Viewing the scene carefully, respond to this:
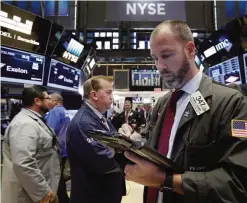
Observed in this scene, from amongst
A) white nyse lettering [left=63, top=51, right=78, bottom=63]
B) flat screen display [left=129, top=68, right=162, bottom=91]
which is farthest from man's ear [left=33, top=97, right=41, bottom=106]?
flat screen display [left=129, top=68, right=162, bottom=91]

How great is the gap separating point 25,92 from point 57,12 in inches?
312

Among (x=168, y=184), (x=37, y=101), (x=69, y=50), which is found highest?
(x=69, y=50)

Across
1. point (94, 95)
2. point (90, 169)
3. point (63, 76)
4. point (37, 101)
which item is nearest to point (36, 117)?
point (37, 101)

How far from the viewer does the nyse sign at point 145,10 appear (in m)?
4.00

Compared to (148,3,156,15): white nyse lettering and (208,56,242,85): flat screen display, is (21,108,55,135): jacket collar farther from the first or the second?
(208,56,242,85): flat screen display

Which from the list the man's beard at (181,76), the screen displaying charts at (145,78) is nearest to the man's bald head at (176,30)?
the man's beard at (181,76)

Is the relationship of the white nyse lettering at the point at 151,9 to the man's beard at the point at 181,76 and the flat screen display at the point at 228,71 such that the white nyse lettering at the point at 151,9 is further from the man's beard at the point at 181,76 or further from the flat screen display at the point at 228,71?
the man's beard at the point at 181,76

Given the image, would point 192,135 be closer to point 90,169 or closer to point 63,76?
point 90,169

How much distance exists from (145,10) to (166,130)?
9.95 ft

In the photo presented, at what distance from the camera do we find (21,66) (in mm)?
4465

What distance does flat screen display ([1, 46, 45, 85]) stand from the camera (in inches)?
164

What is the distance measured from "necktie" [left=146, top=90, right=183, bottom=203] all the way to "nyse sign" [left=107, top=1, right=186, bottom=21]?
2.78 meters

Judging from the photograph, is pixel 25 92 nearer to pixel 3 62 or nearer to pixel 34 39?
pixel 3 62

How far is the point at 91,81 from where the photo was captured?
9.08 ft
